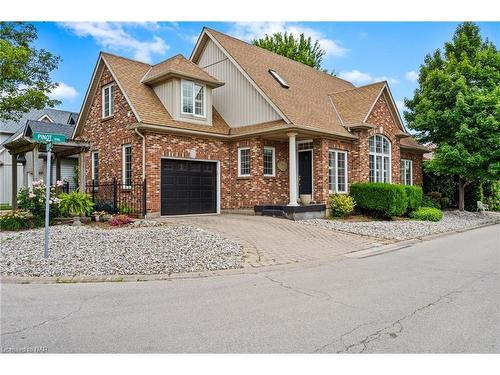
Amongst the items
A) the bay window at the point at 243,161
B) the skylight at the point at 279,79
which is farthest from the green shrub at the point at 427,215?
the skylight at the point at 279,79

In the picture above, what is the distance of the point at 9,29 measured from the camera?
18.3m

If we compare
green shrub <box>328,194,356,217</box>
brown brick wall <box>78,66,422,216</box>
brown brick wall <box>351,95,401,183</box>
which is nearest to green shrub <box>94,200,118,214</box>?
brown brick wall <box>78,66,422,216</box>

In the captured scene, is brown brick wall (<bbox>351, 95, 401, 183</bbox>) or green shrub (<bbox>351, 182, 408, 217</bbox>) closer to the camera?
green shrub (<bbox>351, 182, 408, 217</bbox>)

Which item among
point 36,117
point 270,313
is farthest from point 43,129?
point 270,313

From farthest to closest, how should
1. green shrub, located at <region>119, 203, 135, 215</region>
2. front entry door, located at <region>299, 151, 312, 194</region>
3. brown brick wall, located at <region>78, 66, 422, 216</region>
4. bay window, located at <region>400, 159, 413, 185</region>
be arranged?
bay window, located at <region>400, 159, 413, 185</region>
front entry door, located at <region>299, 151, 312, 194</region>
brown brick wall, located at <region>78, 66, 422, 216</region>
green shrub, located at <region>119, 203, 135, 215</region>

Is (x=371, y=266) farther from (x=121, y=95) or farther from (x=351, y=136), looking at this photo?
(x=121, y=95)

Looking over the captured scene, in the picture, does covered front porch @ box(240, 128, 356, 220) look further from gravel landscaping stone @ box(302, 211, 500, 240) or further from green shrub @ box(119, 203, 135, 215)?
green shrub @ box(119, 203, 135, 215)

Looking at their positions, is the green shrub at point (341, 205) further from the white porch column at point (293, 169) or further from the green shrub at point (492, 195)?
the green shrub at point (492, 195)

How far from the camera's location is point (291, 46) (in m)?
32.8

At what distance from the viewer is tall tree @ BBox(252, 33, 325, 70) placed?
3269 centimetres

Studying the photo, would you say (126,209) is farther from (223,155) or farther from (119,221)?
(223,155)

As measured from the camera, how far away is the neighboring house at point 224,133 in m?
15.0

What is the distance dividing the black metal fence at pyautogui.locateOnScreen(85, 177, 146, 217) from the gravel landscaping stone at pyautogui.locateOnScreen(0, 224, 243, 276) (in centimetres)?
386

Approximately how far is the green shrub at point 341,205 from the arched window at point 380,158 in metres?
2.99
